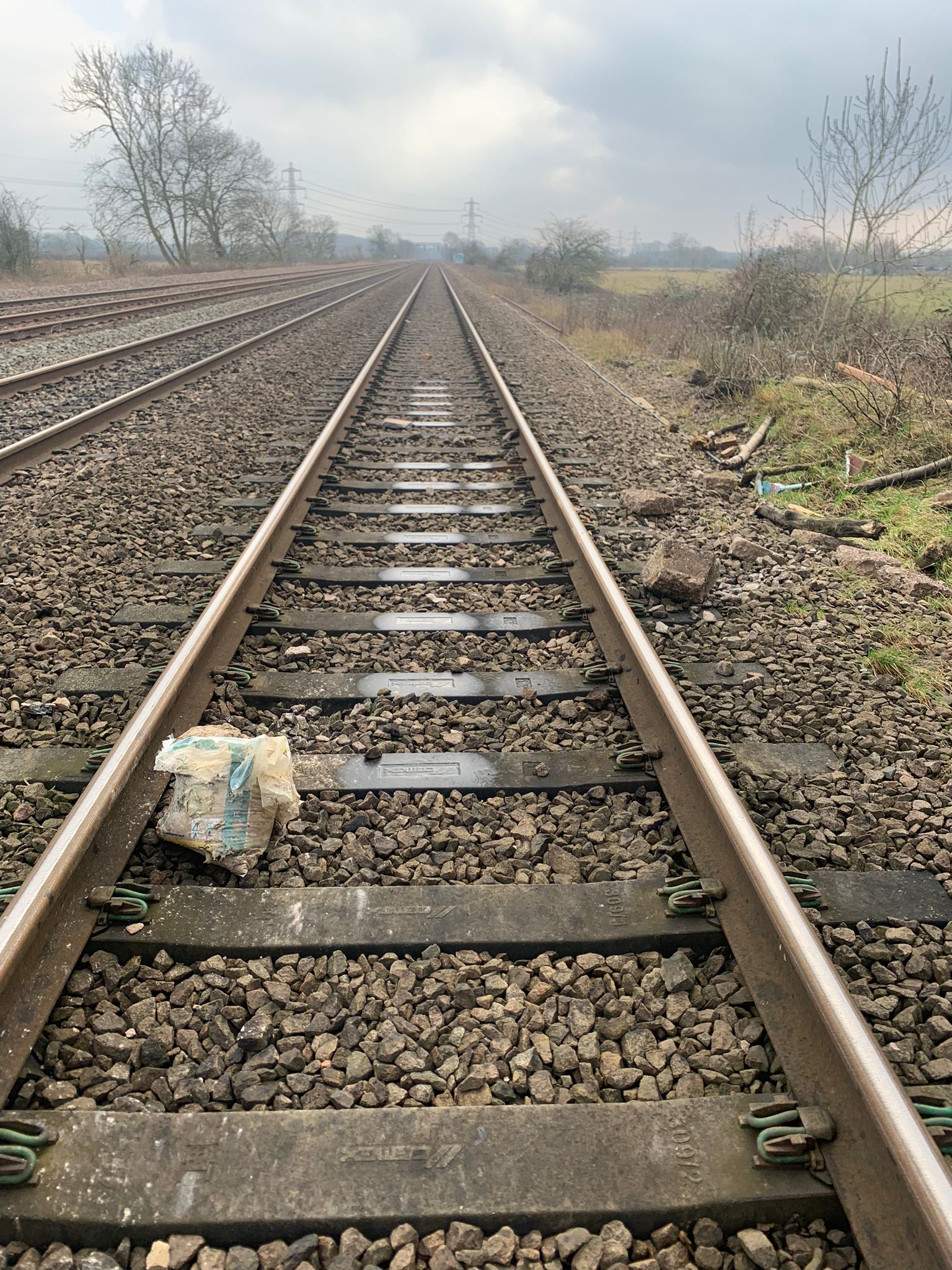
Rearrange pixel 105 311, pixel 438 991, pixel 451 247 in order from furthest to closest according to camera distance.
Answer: pixel 451 247 < pixel 105 311 < pixel 438 991

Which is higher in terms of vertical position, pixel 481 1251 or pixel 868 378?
pixel 868 378

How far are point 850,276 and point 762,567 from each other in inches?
401

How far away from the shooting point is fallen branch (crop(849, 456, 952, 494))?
246 inches

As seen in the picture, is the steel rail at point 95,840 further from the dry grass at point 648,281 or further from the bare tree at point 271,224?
the bare tree at point 271,224

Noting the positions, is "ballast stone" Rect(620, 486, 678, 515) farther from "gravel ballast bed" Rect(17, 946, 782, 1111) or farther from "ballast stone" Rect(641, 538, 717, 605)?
"gravel ballast bed" Rect(17, 946, 782, 1111)

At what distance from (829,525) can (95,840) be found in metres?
4.95

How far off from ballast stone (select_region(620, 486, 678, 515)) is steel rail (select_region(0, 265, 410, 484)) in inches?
172

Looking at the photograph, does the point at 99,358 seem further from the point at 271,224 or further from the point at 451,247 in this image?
the point at 451,247

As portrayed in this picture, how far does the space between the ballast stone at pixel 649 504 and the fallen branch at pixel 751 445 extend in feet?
6.87

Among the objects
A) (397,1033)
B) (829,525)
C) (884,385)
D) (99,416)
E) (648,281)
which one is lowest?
(397,1033)

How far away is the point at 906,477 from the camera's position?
6.28 metres

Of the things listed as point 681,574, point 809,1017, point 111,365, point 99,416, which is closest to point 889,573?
point 681,574

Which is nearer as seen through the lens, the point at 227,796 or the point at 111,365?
the point at 227,796

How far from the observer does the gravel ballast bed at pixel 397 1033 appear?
5.56ft
